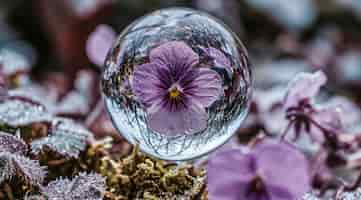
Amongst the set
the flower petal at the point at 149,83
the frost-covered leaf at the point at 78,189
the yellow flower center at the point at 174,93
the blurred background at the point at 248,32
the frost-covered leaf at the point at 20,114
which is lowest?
the blurred background at the point at 248,32

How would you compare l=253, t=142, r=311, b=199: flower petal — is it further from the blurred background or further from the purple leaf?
the blurred background

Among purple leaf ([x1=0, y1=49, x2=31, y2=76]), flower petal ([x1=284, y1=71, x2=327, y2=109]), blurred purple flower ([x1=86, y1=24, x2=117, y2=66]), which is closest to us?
flower petal ([x1=284, y1=71, x2=327, y2=109])

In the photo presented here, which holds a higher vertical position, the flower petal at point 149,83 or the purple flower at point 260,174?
the flower petal at point 149,83

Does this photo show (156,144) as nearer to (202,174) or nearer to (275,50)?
(202,174)

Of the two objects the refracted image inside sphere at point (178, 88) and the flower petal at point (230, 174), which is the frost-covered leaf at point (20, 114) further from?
the flower petal at point (230, 174)

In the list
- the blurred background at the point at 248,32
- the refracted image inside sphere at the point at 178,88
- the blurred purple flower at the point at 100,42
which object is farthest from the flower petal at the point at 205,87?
the blurred background at the point at 248,32

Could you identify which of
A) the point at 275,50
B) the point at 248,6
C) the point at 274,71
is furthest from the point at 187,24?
the point at 248,6

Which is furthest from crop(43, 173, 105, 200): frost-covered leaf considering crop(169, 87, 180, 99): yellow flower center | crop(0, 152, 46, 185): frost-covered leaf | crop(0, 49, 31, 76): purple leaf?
crop(0, 49, 31, 76): purple leaf
